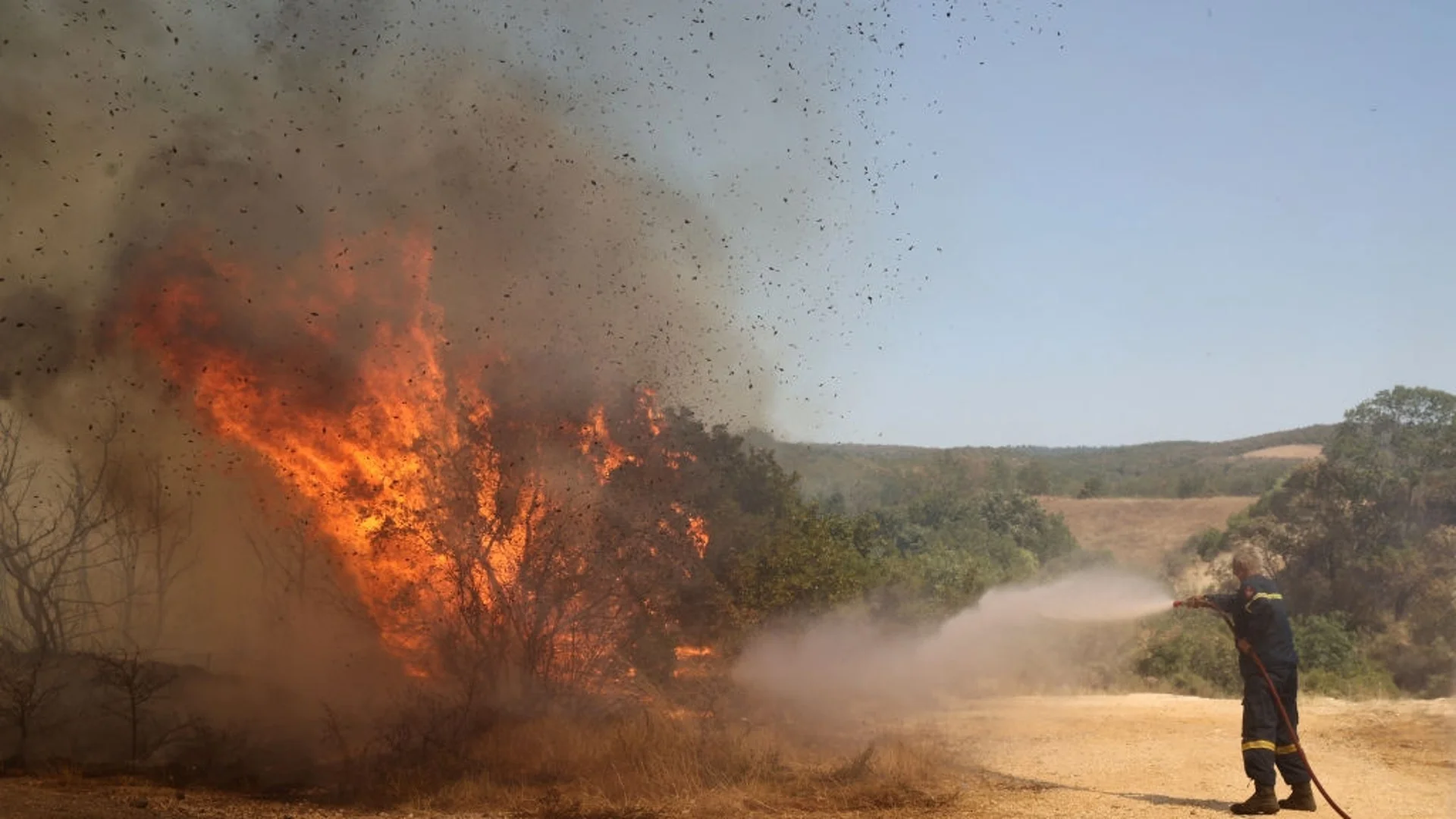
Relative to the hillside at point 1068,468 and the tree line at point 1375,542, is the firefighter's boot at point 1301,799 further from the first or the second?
the tree line at point 1375,542

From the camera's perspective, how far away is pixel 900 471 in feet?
229

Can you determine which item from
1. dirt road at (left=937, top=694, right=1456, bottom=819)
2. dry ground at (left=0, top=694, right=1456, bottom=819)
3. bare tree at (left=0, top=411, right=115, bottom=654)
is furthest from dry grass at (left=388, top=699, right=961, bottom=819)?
bare tree at (left=0, top=411, right=115, bottom=654)

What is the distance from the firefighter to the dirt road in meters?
0.48

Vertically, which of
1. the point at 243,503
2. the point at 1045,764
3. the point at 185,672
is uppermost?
the point at 243,503

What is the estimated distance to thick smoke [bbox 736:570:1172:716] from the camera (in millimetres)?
18500

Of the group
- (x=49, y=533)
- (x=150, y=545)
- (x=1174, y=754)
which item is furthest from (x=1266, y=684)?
(x=49, y=533)

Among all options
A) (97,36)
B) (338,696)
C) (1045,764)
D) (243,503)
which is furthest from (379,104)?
(1045,764)

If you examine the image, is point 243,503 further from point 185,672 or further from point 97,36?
point 97,36

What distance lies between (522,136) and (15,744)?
10.7 m

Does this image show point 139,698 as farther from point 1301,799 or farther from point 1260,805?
point 1301,799

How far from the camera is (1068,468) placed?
11125 centimetres

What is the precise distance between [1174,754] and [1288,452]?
366ft

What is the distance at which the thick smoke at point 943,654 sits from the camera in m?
18.5

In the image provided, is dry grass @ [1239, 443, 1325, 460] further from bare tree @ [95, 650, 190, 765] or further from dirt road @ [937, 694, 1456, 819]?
bare tree @ [95, 650, 190, 765]
